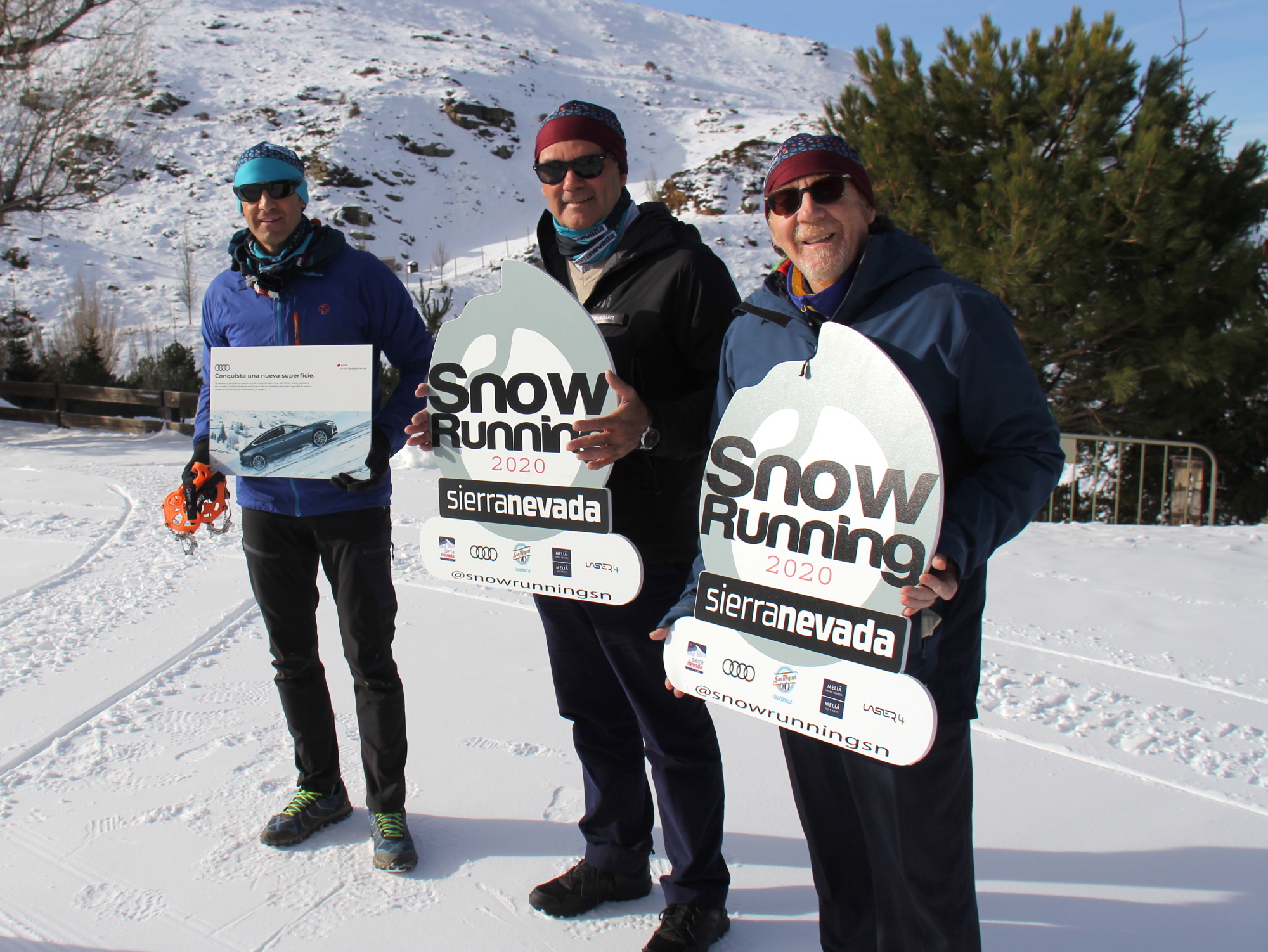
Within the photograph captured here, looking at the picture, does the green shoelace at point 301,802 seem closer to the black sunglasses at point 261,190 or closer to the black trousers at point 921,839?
the black trousers at point 921,839

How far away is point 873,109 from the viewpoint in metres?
9.01

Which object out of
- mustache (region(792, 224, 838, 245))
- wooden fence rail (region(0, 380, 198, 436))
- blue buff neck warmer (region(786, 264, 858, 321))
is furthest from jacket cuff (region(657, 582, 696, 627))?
wooden fence rail (region(0, 380, 198, 436))

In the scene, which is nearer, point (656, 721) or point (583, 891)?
point (656, 721)

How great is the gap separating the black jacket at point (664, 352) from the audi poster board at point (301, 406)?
0.73 meters

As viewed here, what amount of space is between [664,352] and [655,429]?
21cm

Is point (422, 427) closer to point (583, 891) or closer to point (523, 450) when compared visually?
point (523, 450)

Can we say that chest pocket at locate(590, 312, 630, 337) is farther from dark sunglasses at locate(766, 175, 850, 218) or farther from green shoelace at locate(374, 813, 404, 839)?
green shoelace at locate(374, 813, 404, 839)

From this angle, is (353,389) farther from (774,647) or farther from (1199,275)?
(1199,275)

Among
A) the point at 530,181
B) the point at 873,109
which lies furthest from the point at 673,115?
the point at 873,109

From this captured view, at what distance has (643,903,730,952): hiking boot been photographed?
6.28ft

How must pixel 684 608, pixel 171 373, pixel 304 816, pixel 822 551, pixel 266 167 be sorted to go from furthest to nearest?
pixel 171 373 → pixel 304 816 → pixel 266 167 → pixel 684 608 → pixel 822 551

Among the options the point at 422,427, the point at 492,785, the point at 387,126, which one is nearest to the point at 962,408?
the point at 422,427

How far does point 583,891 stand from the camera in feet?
6.93

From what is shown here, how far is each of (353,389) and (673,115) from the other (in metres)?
62.6
